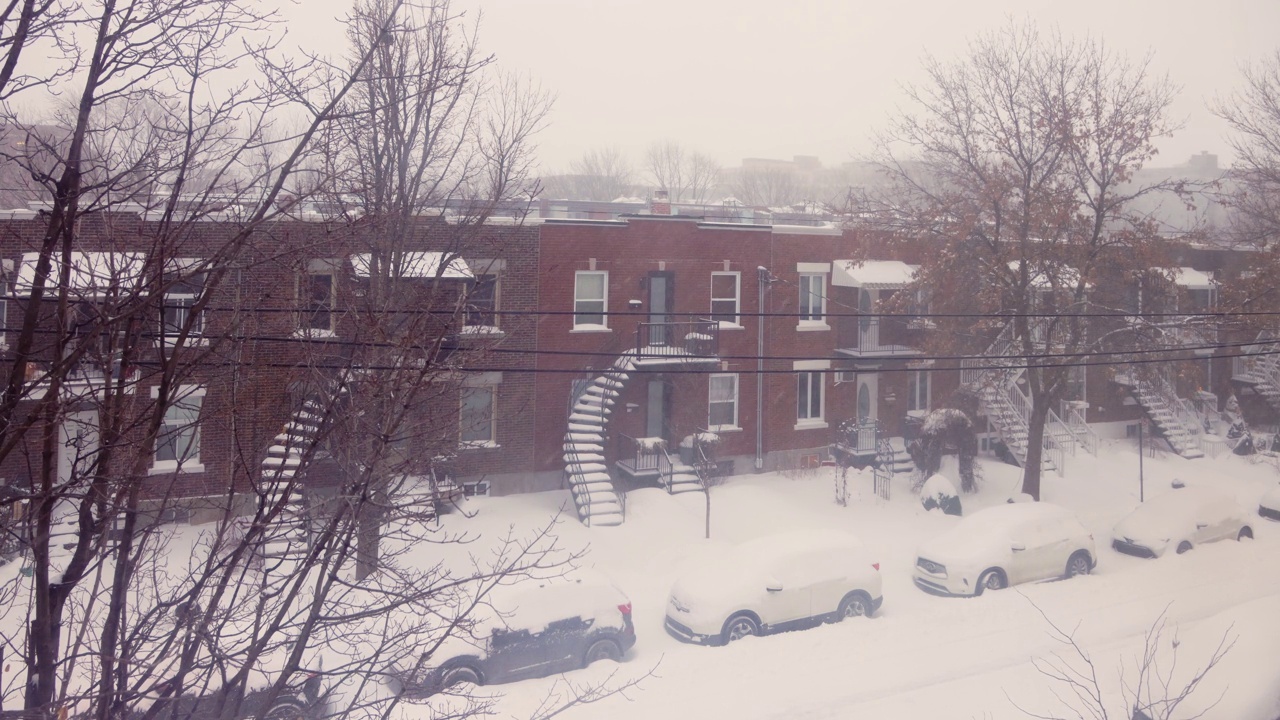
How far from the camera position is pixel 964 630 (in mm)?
10164

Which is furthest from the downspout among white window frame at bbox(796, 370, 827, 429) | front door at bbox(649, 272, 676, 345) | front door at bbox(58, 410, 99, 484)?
front door at bbox(58, 410, 99, 484)

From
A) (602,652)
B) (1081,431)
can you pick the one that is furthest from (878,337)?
(602,652)

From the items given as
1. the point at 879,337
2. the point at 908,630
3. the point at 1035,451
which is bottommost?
the point at 908,630

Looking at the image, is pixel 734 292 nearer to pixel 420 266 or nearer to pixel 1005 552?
pixel 1005 552

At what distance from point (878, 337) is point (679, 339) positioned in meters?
4.94

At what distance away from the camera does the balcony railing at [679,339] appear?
722 inches

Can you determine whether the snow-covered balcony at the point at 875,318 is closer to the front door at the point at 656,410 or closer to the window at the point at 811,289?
the window at the point at 811,289

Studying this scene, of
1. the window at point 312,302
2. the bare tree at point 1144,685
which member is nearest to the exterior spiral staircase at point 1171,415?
the bare tree at point 1144,685

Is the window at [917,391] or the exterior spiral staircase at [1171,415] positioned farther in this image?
the exterior spiral staircase at [1171,415]

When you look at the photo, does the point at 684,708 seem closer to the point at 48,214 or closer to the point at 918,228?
the point at 48,214

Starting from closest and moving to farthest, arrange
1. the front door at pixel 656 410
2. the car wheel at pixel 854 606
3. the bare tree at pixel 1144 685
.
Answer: the bare tree at pixel 1144 685 → the car wheel at pixel 854 606 → the front door at pixel 656 410

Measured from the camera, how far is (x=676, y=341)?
19125 millimetres

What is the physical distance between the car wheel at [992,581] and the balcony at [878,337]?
7.97 meters

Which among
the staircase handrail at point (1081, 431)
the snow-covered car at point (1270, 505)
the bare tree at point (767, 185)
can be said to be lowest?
the snow-covered car at point (1270, 505)
